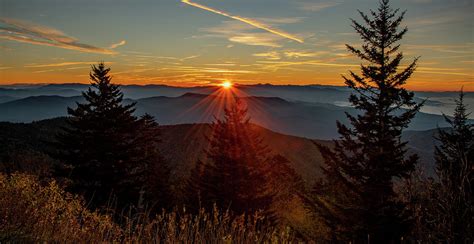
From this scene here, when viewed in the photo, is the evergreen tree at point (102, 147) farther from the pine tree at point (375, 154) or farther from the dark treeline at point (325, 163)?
the pine tree at point (375, 154)

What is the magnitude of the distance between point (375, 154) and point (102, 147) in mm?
16552

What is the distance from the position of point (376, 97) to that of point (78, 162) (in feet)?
60.3

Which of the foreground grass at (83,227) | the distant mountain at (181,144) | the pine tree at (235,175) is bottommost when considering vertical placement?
the distant mountain at (181,144)

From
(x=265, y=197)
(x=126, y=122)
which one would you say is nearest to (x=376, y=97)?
(x=265, y=197)

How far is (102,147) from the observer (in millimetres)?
24125

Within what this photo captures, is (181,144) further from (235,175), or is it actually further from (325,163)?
(325,163)

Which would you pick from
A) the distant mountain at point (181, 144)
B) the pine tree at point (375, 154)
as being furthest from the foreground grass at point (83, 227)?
the distant mountain at point (181, 144)

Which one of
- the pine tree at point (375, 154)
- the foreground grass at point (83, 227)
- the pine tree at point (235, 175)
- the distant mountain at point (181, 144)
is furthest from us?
the distant mountain at point (181, 144)

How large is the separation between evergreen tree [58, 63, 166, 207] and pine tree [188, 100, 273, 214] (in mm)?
4647

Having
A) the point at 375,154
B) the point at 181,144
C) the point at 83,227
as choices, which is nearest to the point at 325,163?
the point at 375,154

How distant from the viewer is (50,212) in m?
6.01

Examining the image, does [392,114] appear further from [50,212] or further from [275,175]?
[275,175]

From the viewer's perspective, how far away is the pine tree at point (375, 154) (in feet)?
60.2

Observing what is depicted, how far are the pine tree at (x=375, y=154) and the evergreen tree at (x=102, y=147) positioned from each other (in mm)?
12171
